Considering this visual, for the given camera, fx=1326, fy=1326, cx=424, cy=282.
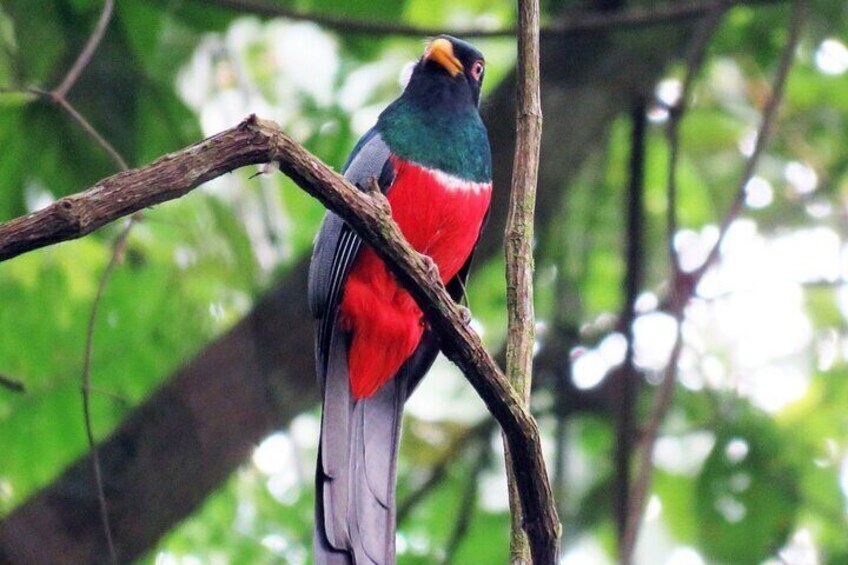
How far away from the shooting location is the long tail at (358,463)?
3051 millimetres

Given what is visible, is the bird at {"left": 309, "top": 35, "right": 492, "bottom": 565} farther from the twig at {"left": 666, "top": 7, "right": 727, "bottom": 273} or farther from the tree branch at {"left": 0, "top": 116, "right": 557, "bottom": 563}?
the twig at {"left": 666, "top": 7, "right": 727, "bottom": 273}

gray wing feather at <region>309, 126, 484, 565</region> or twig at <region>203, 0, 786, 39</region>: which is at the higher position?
twig at <region>203, 0, 786, 39</region>

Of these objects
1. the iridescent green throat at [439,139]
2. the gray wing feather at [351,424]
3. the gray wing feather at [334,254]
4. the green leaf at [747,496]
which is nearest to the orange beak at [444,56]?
the iridescent green throat at [439,139]

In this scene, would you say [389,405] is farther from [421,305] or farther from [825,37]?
[825,37]

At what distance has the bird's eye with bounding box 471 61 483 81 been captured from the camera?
4.13 metres

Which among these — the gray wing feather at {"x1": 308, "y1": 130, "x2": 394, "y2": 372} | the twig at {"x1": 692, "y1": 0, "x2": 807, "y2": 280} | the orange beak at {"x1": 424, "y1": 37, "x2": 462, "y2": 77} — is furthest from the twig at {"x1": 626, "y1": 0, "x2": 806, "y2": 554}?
the gray wing feather at {"x1": 308, "y1": 130, "x2": 394, "y2": 372}

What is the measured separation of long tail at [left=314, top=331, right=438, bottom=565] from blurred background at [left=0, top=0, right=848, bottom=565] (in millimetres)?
795

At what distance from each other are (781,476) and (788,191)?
1608mm

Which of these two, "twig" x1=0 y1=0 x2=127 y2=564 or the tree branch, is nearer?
the tree branch

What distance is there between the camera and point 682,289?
482 cm

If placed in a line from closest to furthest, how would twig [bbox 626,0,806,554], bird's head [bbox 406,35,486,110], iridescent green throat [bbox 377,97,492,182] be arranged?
iridescent green throat [bbox 377,97,492,182] < bird's head [bbox 406,35,486,110] < twig [bbox 626,0,806,554]

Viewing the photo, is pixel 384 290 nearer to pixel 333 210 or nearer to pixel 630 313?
pixel 333 210

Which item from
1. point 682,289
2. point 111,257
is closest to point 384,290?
point 111,257

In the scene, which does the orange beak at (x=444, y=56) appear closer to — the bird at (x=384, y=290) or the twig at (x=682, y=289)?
the bird at (x=384, y=290)
